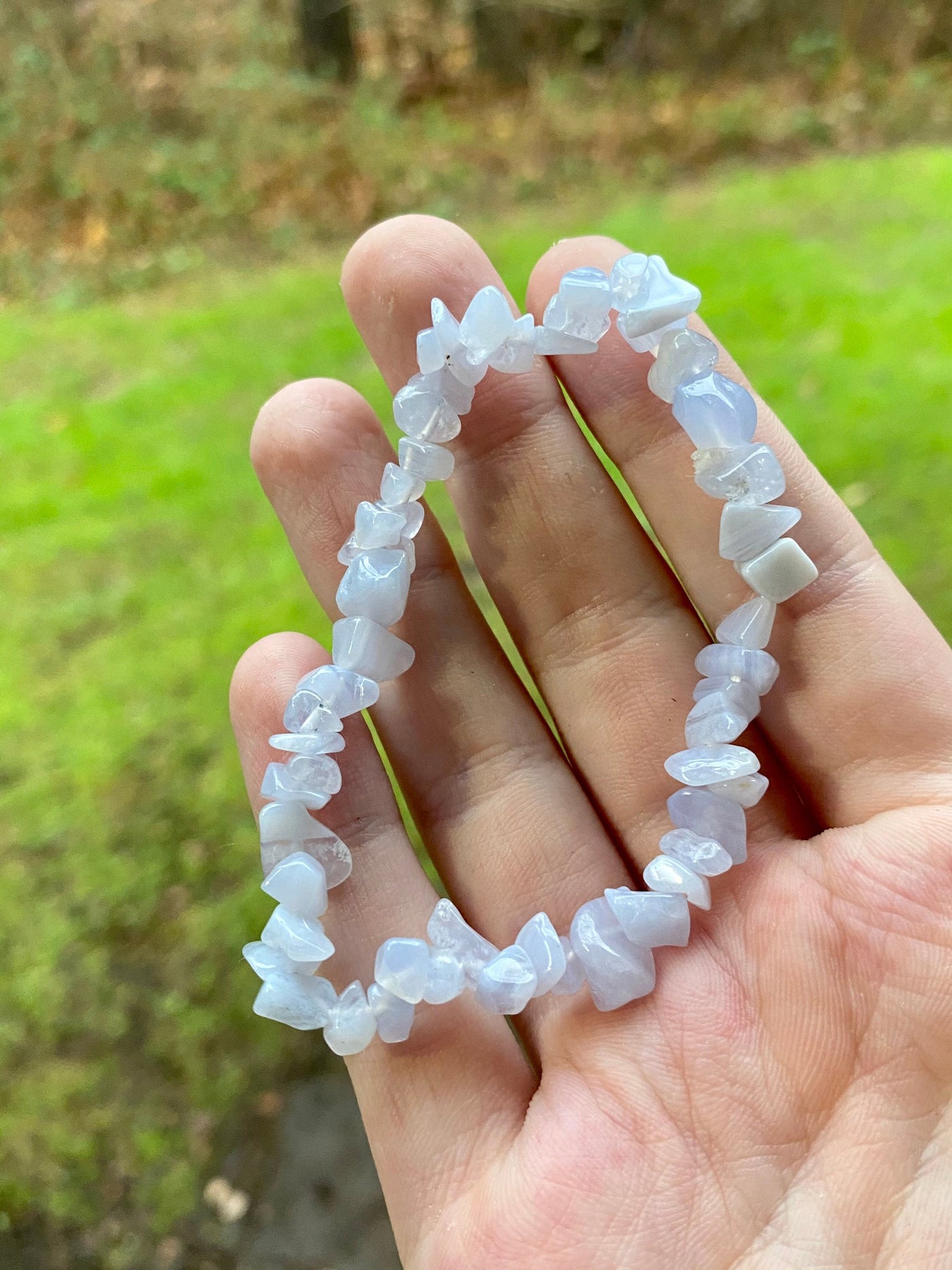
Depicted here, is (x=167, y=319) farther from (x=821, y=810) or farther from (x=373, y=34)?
(x=821, y=810)

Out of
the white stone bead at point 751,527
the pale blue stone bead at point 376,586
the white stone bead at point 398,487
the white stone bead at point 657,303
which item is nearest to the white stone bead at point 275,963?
the pale blue stone bead at point 376,586

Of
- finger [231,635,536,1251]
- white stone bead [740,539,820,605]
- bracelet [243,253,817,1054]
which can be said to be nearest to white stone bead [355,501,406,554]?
bracelet [243,253,817,1054]

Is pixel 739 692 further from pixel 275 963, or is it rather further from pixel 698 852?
pixel 275 963

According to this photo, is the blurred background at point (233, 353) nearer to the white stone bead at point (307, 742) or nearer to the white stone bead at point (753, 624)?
the white stone bead at point (307, 742)

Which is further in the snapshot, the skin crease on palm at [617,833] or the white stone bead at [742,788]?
the white stone bead at [742,788]

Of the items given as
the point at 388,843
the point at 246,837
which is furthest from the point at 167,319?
the point at 388,843

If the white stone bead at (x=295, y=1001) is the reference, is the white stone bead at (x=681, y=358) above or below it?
above

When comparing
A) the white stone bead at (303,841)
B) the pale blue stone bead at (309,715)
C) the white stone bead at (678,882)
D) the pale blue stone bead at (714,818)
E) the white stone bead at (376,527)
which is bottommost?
the white stone bead at (678,882)

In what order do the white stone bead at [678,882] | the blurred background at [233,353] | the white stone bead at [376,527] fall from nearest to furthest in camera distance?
Answer: 1. the white stone bead at [678,882]
2. the white stone bead at [376,527]
3. the blurred background at [233,353]

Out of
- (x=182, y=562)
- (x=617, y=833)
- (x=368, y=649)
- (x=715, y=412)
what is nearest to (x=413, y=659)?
(x=368, y=649)
